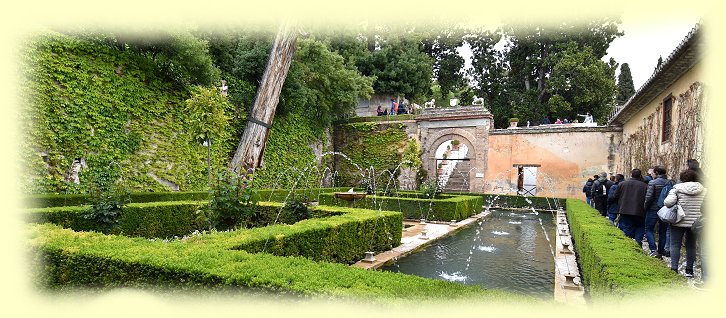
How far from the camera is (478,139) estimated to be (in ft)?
62.3

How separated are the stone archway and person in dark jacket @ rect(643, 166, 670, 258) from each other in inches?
502

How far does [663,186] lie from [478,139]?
1337cm

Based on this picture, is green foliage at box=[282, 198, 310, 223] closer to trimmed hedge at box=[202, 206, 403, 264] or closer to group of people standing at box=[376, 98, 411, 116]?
trimmed hedge at box=[202, 206, 403, 264]

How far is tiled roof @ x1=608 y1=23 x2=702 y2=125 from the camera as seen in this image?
6.62m

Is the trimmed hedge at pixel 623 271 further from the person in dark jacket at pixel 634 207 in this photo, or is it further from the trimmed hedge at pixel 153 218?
the trimmed hedge at pixel 153 218

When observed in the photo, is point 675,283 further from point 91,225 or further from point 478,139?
point 478,139

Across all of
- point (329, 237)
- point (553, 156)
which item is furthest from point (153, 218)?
point (553, 156)

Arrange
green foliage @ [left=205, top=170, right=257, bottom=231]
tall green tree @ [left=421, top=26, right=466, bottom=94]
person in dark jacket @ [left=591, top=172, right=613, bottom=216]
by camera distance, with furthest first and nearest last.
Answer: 1. tall green tree @ [left=421, top=26, right=466, bottom=94]
2. person in dark jacket @ [left=591, top=172, right=613, bottom=216]
3. green foliage @ [left=205, top=170, right=257, bottom=231]

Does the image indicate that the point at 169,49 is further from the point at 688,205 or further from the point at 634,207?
the point at 688,205

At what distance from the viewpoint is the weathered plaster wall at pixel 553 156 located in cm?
1695

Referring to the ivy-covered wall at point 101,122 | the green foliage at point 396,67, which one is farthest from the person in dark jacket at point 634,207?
the green foliage at point 396,67

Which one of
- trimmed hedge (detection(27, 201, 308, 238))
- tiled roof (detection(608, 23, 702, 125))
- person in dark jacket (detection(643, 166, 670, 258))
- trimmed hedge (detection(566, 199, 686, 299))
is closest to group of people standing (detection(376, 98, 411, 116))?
tiled roof (detection(608, 23, 702, 125))

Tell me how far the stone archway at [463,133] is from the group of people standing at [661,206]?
35.0 ft

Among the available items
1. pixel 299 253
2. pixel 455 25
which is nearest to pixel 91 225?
pixel 299 253
